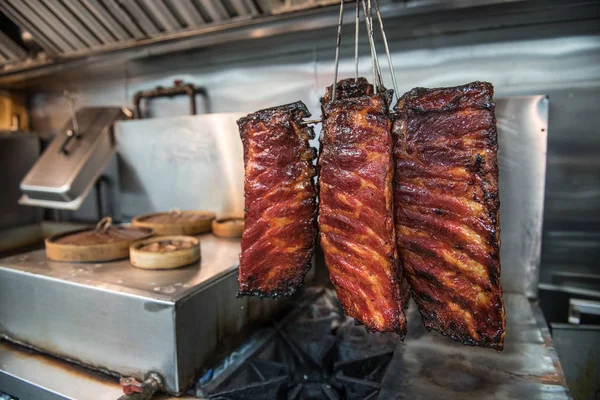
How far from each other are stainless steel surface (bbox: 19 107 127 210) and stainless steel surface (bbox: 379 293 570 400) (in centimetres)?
326

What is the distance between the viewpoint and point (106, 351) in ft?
6.47

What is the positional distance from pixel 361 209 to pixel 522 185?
1.80 m

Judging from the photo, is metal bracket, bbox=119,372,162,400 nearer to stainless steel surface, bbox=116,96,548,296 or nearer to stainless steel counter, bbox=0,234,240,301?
stainless steel counter, bbox=0,234,240,301

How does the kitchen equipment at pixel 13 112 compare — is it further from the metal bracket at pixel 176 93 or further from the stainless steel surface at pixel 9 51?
the metal bracket at pixel 176 93

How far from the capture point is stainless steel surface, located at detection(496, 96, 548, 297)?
2.55 metres

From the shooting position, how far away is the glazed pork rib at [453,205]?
129cm

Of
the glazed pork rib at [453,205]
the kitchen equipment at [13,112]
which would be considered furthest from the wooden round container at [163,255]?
the kitchen equipment at [13,112]

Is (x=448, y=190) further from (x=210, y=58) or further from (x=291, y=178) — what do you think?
(x=210, y=58)

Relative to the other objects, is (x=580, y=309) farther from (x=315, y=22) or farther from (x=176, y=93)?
(x=176, y=93)

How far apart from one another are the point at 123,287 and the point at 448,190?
1655mm

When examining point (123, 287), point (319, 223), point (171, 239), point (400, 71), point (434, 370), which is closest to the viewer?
point (319, 223)

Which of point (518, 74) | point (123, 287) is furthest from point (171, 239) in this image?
point (518, 74)

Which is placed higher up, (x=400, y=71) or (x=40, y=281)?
(x=400, y=71)

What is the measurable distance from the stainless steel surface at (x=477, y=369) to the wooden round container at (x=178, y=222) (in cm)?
191
